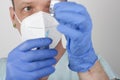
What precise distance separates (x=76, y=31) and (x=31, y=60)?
20 cm

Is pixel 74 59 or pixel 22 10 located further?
pixel 22 10

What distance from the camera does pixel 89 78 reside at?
1060 millimetres

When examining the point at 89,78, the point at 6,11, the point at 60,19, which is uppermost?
the point at 60,19

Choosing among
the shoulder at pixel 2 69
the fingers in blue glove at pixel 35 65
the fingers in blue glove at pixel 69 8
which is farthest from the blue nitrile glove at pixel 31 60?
the shoulder at pixel 2 69

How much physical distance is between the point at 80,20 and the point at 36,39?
0.18 metres

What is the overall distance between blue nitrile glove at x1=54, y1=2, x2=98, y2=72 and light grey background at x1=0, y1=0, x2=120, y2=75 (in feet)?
2.28

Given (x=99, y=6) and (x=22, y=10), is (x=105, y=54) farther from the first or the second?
(x=22, y=10)

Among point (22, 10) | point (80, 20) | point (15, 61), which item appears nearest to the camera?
point (80, 20)

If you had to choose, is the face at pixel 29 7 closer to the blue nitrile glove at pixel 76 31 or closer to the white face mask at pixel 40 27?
the white face mask at pixel 40 27

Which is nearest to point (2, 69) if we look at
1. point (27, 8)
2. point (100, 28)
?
point (27, 8)

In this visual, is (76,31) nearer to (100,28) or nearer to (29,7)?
(29,7)

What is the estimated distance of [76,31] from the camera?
920 millimetres

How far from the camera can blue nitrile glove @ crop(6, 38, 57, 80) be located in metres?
0.98

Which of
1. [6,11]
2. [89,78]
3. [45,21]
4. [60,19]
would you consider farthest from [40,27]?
[6,11]
